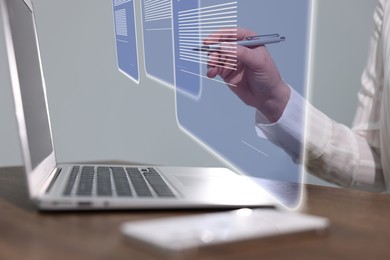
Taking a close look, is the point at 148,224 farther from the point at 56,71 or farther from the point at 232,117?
the point at 56,71

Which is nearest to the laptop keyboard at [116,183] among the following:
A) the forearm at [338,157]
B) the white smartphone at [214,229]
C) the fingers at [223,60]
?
the white smartphone at [214,229]

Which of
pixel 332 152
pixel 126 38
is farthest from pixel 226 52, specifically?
pixel 126 38

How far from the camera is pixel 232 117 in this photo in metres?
1.12

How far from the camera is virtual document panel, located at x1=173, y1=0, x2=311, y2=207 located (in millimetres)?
967

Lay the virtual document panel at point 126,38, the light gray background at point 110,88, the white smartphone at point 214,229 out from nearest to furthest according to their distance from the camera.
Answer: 1. the white smartphone at point 214,229
2. the virtual document panel at point 126,38
3. the light gray background at point 110,88

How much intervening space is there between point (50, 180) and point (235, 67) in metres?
0.41

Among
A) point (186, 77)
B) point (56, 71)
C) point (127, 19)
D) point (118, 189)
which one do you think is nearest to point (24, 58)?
point (118, 189)

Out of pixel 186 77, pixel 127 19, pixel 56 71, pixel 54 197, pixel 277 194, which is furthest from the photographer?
pixel 56 71

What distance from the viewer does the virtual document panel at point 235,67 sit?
0.97 meters

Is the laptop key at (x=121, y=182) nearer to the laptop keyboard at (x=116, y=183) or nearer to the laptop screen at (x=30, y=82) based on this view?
the laptop keyboard at (x=116, y=183)

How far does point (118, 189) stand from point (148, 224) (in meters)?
0.19

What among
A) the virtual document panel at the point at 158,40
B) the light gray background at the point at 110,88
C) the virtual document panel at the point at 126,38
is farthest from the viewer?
the light gray background at the point at 110,88

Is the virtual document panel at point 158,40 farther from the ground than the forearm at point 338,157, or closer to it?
farther from the ground

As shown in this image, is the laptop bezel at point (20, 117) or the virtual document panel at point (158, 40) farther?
the virtual document panel at point (158, 40)
